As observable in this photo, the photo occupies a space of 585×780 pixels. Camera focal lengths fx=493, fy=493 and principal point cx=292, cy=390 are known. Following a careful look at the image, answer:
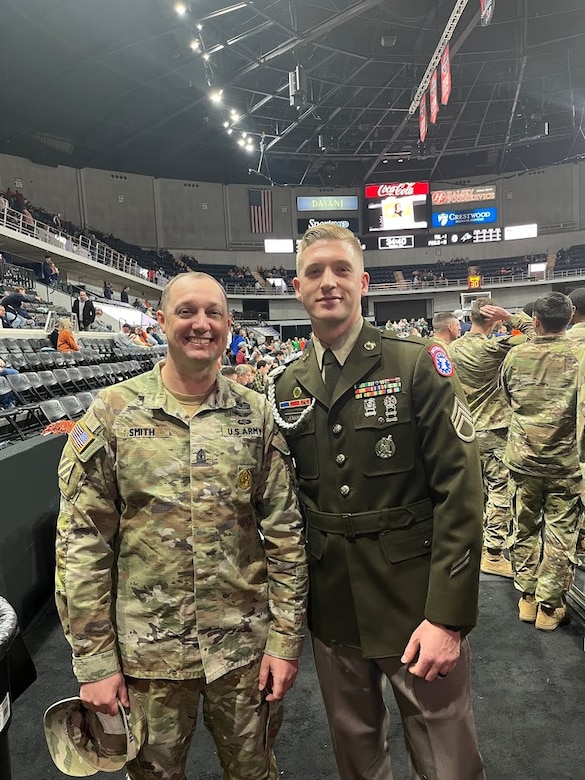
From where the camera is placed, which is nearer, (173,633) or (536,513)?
(173,633)

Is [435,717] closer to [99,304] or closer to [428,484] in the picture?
[428,484]

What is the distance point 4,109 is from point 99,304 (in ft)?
29.8

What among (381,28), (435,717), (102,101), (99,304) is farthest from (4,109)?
(435,717)

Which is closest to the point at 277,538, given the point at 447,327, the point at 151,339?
the point at 447,327

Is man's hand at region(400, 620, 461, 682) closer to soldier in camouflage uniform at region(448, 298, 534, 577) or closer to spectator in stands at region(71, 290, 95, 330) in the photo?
soldier in camouflage uniform at region(448, 298, 534, 577)

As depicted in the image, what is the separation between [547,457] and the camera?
2.51 metres

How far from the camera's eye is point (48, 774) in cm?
175

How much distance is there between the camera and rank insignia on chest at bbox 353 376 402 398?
47.7 inches

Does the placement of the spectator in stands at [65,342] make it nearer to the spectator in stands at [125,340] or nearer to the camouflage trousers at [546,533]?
the spectator in stands at [125,340]

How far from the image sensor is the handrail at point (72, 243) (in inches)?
605

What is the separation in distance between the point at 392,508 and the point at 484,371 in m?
2.40

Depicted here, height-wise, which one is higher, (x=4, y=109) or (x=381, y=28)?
(x=381, y=28)

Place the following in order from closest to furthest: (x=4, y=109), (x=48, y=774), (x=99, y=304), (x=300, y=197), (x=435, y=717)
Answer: (x=435, y=717)
(x=48, y=774)
(x=99, y=304)
(x=4, y=109)
(x=300, y=197)

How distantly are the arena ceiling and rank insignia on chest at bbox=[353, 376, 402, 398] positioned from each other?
14623 mm
